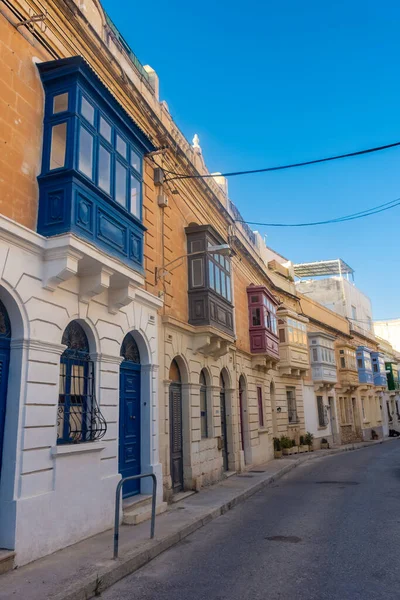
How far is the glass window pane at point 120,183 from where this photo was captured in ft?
28.0

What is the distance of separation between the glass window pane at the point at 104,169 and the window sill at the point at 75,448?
13.5 feet

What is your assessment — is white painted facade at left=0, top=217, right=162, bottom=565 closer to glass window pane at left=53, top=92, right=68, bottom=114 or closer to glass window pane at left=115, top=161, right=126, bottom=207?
glass window pane at left=115, top=161, right=126, bottom=207

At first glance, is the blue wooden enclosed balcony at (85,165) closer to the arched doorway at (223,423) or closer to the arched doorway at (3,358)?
the arched doorway at (3,358)

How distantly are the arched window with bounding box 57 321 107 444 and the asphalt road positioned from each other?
2.18 meters

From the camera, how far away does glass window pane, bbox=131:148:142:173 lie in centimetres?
931

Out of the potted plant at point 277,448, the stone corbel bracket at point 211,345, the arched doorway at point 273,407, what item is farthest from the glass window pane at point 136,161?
the potted plant at point 277,448

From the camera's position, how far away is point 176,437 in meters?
11.5

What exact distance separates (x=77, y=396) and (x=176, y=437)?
14.6ft

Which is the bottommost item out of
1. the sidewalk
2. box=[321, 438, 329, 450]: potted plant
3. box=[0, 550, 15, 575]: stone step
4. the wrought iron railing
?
the sidewalk

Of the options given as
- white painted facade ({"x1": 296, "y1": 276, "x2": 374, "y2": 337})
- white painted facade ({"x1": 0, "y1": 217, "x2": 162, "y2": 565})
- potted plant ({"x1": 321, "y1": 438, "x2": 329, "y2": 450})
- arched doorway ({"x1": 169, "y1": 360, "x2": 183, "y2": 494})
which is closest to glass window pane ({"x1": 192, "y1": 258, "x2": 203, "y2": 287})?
arched doorway ({"x1": 169, "y1": 360, "x2": 183, "y2": 494})

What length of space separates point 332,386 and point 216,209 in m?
18.1

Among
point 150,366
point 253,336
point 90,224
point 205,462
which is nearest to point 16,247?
point 90,224

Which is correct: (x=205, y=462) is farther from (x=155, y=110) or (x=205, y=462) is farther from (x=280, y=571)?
(x=155, y=110)

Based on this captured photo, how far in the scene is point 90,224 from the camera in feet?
24.3
